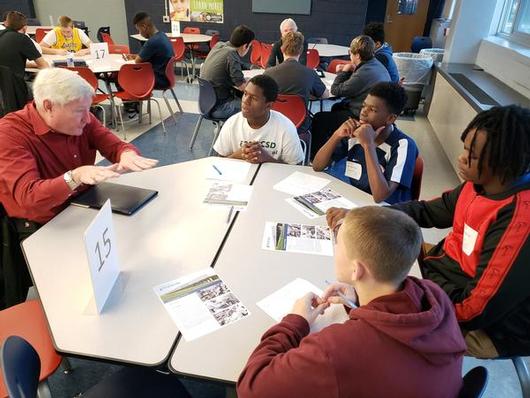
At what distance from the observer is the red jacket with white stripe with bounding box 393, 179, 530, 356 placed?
1.23 metres

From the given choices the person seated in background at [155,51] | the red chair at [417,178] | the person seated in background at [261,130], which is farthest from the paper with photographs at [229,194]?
the person seated in background at [155,51]

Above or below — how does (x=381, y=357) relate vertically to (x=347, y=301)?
above

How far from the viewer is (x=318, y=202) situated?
1.87 meters

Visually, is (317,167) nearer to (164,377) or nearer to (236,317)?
(236,317)

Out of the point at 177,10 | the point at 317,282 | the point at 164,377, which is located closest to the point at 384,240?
the point at 317,282

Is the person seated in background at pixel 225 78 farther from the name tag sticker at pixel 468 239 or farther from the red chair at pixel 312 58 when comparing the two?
the name tag sticker at pixel 468 239

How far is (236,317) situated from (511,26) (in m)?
5.30

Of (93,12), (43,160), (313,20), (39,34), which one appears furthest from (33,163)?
(93,12)

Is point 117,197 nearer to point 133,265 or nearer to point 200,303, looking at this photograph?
point 133,265

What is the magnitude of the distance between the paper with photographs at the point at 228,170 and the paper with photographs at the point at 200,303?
81 centimetres

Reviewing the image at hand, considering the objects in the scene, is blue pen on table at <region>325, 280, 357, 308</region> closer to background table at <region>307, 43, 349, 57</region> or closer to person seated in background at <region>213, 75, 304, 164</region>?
person seated in background at <region>213, 75, 304, 164</region>

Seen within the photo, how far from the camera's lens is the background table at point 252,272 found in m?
1.04

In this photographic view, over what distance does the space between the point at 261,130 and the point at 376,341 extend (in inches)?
71.9

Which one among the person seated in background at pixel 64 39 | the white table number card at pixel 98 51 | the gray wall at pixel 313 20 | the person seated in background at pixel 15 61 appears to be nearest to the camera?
the person seated in background at pixel 15 61
